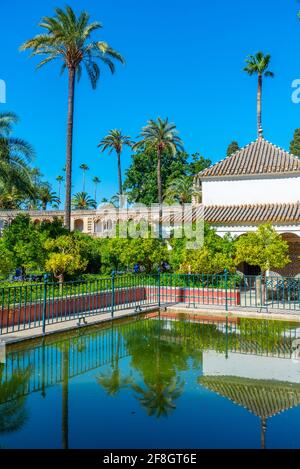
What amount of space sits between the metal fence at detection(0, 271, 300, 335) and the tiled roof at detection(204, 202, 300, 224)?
4660 mm

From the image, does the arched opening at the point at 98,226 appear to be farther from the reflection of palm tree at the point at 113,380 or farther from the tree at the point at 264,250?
the reflection of palm tree at the point at 113,380

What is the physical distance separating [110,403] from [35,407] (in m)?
1.13

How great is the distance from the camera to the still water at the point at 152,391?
18.4 ft

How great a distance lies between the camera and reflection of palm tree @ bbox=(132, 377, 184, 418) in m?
6.53

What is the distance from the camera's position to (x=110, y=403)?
6.77 m

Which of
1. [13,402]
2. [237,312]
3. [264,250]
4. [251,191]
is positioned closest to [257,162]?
[251,191]

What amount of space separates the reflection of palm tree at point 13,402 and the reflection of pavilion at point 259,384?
309 centimetres

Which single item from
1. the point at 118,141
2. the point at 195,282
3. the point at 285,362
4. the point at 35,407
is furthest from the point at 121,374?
the point at 118,141

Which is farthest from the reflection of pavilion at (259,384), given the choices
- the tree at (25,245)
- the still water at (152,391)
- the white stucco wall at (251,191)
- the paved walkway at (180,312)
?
the white stucco wall at (251,191)

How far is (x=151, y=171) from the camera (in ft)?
174

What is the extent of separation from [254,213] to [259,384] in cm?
1667

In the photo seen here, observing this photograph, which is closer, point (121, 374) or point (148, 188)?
point (121, 374)
